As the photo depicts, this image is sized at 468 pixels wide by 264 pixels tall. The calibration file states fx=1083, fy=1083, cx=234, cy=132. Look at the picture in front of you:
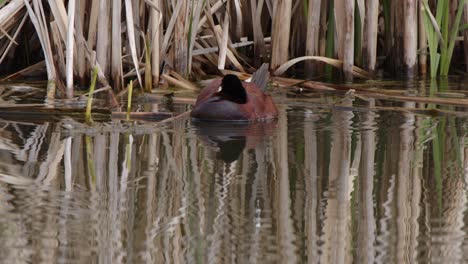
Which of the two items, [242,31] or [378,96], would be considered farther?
[242,31]

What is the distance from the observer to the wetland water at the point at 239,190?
3.33 meters

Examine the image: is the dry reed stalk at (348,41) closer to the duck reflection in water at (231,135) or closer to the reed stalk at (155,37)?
the reed stalk at (155,37)

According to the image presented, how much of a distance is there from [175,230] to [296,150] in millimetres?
1752

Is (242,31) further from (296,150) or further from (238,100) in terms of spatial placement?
(296,150)

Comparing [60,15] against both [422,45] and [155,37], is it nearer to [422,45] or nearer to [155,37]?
[155,37]

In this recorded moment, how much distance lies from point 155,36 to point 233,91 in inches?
37.6

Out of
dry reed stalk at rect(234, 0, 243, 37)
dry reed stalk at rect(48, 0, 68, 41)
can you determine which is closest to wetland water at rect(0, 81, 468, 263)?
dry reed stalk at rect(48, 0, 68, 41)

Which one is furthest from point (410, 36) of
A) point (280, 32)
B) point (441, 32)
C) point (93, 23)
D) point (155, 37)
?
point (93, 23)

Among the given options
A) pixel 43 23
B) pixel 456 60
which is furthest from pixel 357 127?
pixel 456 60

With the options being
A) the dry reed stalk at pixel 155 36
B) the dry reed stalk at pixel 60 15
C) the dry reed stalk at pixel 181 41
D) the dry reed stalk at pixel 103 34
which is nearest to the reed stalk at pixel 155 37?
the dry reed stalk at pixel 155 36

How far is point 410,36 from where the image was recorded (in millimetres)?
7820

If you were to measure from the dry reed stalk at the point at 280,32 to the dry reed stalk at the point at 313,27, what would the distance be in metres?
0.14

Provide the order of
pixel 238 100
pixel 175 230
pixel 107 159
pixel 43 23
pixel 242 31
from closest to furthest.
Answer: pixel 175 230, pixel 107 159, pixel 238 100, pixel 43 23, pixel 242 31

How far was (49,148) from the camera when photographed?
5.18 metres
